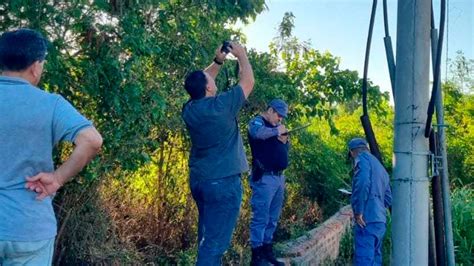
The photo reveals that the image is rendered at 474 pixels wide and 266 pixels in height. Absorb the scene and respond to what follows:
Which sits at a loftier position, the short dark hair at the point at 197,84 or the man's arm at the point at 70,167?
the short dark hair at the point at 197,84

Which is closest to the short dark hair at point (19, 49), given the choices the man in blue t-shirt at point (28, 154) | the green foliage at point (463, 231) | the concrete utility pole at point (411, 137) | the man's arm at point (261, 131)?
the man in blue t-shirt at point (28, 154)

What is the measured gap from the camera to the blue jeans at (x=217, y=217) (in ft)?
13.6

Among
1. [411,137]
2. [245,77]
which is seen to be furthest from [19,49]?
[245,77]

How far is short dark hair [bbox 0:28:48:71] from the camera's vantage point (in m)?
2.56

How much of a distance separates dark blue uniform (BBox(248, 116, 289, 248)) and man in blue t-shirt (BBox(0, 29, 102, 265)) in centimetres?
330

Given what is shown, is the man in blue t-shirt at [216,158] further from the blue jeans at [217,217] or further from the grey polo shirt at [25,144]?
the grey polo shirt at [25,144]

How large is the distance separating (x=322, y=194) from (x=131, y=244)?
481 centimetres

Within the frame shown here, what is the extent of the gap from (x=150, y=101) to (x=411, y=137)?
9.83 feet

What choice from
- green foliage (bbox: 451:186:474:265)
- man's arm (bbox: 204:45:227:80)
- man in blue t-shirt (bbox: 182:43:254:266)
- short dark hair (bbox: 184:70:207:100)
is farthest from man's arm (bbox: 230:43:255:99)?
green foliage (bbox: 451:186:474:265)

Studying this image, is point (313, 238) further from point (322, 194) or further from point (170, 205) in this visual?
point (322, 194)

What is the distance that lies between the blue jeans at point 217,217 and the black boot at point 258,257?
1481 millimetres

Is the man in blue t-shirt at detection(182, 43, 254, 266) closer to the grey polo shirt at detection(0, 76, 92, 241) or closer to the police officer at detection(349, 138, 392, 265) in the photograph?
the grey polo shirt at detection(0, 76, 92, 241)

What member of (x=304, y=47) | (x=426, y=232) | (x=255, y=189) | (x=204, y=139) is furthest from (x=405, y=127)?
(x=304, y=47)

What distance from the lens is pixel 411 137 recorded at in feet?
7.70
